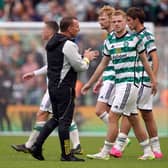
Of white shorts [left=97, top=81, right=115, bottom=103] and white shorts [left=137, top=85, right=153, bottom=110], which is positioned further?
white shorts [left=97, top=81, right=115, bottom=103]

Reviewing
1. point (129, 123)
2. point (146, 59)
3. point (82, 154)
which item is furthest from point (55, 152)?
point (146, 59)

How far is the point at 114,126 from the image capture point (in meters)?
13.0

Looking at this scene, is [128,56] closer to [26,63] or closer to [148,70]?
[148,70]

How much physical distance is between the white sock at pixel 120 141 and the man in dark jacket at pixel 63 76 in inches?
41.2

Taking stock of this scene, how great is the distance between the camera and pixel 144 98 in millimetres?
13906

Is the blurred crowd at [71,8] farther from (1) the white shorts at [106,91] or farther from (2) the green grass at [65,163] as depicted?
(1) the white shorts at [106,91]

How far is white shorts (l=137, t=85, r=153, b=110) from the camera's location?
13859 mm

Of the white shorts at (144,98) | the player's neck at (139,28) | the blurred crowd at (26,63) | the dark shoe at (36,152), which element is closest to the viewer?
the dark shoe at (36,152)

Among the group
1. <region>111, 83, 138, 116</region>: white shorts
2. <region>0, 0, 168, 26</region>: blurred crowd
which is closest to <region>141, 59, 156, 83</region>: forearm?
<region>111, 83, 138, 116</region>: white shorts

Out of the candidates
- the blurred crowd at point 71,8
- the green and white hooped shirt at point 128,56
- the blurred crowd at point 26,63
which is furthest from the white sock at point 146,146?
the blurred crowd at point 71,8

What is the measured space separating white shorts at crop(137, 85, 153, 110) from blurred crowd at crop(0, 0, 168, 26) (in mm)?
10618

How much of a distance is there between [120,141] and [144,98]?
Answer: 2.54ft

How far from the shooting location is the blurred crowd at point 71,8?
24547 millimetres

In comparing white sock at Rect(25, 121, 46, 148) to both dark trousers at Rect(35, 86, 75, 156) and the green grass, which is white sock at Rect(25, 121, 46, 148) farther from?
dark trousers at Rect(35, 86, 75, 156)
